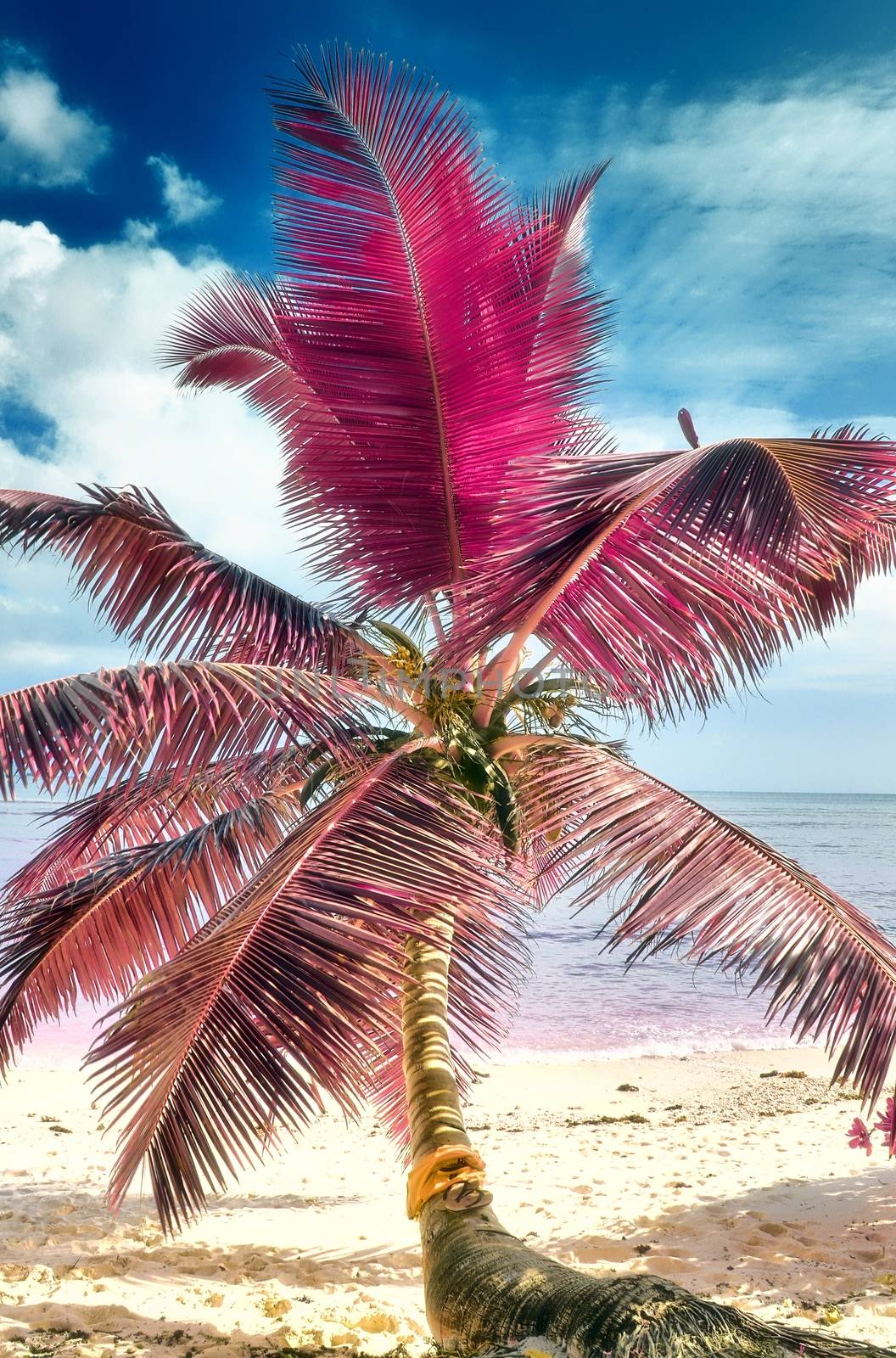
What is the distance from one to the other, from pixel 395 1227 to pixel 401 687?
11.4 feet

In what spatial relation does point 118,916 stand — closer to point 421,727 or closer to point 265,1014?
point 421,727

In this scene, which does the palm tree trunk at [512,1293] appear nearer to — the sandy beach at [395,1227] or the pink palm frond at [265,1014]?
the pink palm frond at [265,1014]

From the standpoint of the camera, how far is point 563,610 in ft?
14.8

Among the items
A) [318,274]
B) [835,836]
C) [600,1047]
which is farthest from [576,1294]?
[835,836]

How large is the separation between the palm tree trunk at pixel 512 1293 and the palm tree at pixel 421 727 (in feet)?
0.04

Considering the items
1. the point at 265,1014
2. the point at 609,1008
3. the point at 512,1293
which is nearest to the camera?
the point at 265,1014

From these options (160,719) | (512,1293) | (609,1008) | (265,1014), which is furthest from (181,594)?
(609,1008)

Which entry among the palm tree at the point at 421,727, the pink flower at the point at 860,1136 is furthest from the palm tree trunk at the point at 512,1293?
the pink flower at the point at 860,1136

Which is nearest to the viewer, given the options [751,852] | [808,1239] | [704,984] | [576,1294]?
[576,1294]

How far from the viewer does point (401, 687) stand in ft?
14.5

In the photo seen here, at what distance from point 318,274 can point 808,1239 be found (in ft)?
18.3

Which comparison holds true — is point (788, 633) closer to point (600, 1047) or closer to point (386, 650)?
point (386, 650)

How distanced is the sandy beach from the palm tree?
94cm

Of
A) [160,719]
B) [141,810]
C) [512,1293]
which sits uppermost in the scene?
[141,810]
